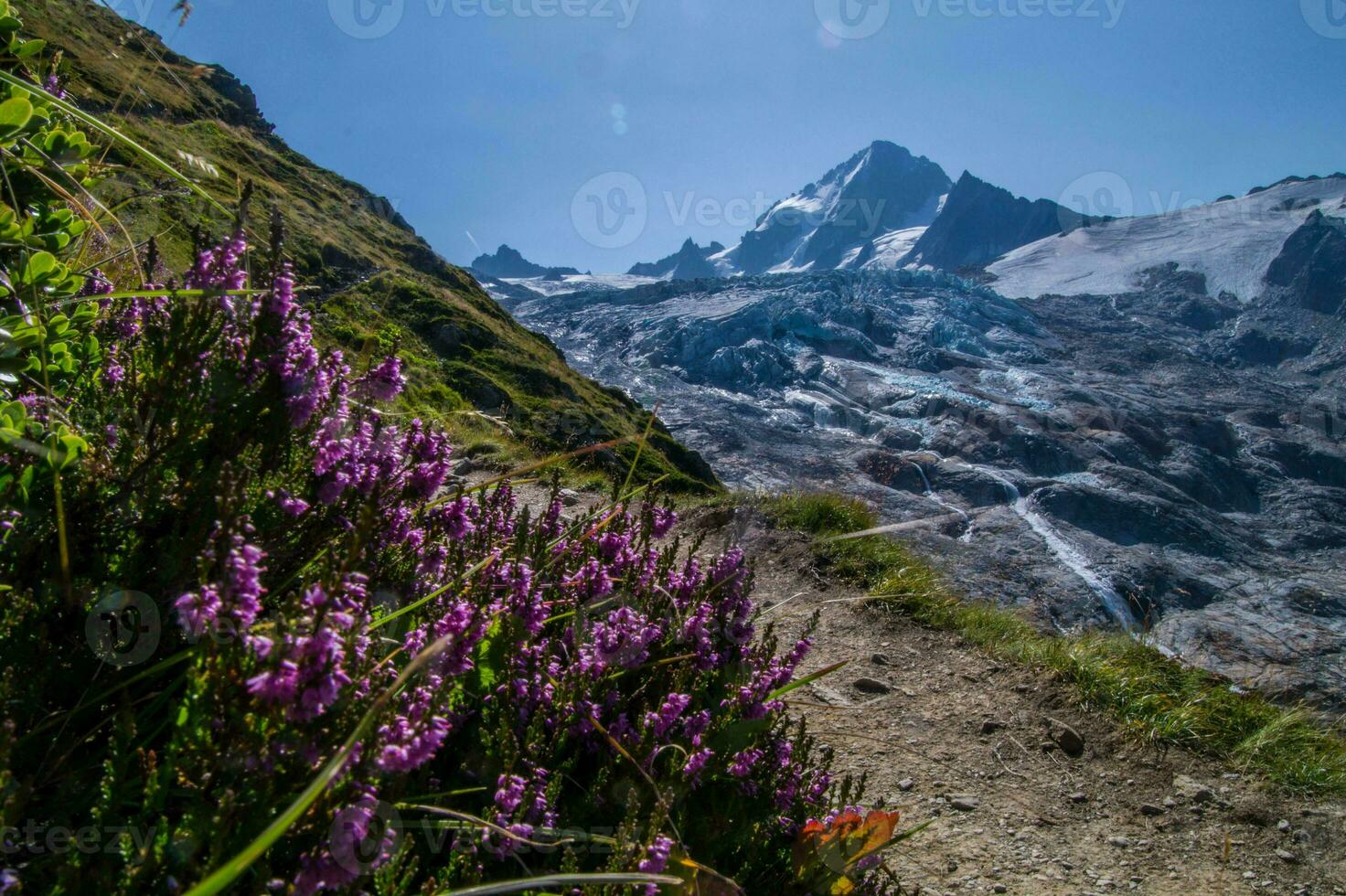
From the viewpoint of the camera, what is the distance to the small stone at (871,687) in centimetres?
509

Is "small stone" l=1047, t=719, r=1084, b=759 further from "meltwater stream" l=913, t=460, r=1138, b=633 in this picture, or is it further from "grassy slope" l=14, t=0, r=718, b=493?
"meltwater stream" l=913, t=460, r=1138, b=633

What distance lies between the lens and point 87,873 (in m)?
1.37

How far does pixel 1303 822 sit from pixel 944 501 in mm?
77158

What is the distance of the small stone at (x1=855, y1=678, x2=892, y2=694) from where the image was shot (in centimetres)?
509

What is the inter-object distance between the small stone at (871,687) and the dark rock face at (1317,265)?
18306 centimetres

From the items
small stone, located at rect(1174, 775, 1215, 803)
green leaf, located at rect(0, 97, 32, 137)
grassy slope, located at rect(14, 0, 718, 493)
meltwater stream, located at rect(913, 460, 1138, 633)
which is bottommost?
meltwater stream, located at rect(913, 460, 1138, 633)

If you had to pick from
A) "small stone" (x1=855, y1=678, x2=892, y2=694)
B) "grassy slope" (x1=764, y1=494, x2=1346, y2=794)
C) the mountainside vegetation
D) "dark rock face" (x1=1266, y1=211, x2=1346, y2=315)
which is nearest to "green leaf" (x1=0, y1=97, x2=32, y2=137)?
the mountainside vegetation

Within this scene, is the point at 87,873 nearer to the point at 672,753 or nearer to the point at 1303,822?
the point at 672,753

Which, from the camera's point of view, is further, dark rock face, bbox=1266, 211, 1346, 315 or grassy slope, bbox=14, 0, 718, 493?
dark rock face, bbox=1266, 211, 1346, 315

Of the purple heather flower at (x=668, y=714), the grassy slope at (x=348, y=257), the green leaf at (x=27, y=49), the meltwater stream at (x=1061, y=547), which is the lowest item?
the meltwater stream at (x=1061, y=547)

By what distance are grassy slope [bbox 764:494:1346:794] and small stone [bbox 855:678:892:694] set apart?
27.7 inches

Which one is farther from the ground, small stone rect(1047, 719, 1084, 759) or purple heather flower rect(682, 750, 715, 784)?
purple heather flower rect(682, 750, 715, 784)

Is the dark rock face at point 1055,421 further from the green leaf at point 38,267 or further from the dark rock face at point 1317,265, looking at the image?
the green leaf at point 38,267

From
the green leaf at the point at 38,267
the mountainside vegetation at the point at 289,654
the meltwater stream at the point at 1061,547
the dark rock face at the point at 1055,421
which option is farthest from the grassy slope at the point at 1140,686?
the meltwater stream at the point at 1061,547
